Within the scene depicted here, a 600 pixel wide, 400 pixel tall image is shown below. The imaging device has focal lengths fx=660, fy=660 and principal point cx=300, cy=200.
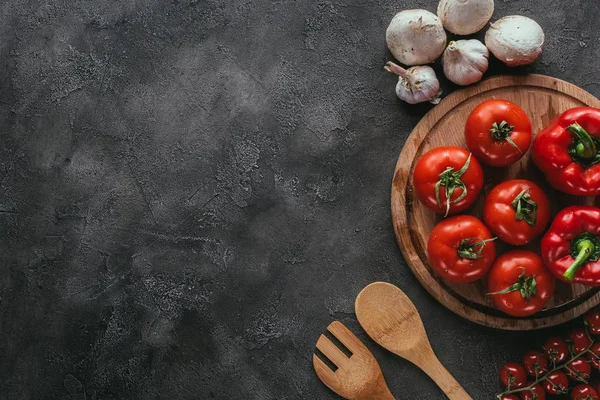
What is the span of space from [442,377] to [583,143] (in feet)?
2.73

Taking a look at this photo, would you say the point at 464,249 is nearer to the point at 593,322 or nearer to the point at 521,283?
the point at 521,283

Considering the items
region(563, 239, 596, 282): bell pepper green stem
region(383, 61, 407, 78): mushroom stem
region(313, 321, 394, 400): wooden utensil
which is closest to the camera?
region(563, 239, 596, 282): bell pepper green stem

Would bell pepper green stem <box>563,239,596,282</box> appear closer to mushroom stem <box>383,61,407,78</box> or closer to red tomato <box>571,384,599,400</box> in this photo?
red tomato <box>571,384,599,400</box>

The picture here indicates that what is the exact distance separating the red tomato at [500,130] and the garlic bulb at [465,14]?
28 centimetres

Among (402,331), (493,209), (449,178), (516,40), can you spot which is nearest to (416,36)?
(516,40)

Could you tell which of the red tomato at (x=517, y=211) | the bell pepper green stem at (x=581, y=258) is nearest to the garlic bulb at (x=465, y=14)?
the red tomato at (x=517, y=211)

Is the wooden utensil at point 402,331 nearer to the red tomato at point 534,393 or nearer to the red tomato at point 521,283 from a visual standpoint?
the red tomato at point 534,393

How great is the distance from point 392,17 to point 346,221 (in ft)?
2.24

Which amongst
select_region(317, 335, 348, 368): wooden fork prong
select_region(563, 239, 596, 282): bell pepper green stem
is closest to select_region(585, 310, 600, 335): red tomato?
select_region(563, 239, 596, 282): bell pepper green stem

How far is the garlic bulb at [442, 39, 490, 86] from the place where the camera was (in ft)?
6.60

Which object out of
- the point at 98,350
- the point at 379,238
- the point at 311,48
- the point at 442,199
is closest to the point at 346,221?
the point at 379,238

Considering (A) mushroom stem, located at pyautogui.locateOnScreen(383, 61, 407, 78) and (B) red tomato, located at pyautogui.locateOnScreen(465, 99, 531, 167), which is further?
(A) mushroom stem, located at pyautogui.locateOnScreen(383, 61, 407, 78)

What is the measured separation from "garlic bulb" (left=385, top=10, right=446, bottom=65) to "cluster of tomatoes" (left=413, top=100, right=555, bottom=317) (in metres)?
0.25

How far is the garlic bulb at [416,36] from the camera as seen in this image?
2007 mm
